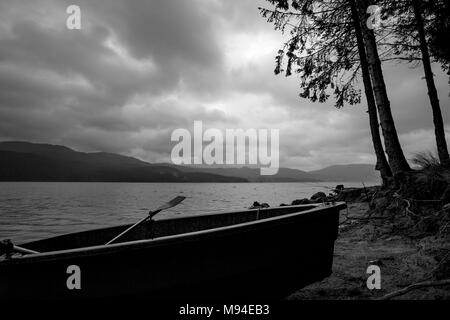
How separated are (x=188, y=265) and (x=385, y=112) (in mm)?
8670

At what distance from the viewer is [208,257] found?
330 centimetres

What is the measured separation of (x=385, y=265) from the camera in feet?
16.6

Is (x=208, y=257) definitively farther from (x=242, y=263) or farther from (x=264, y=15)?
(x=264, y=15)

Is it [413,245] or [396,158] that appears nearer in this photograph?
[413,245]

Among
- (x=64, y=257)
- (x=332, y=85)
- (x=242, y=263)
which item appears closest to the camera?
(x=64, y=257)

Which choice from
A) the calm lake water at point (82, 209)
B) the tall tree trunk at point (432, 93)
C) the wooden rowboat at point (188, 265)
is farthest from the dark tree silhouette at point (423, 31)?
the wooden rowboat at point (188, 265)

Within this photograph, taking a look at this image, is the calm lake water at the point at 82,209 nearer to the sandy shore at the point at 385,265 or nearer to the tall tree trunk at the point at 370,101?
the tall tree trunk at the point at 370,101

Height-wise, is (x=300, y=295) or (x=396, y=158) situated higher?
(x=396, y=158)

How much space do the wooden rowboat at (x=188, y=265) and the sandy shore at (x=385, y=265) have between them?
55 centimetres

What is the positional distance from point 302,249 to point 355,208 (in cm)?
730

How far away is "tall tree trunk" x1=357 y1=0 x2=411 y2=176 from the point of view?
940 centimetres

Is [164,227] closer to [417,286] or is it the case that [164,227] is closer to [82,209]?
[417,286]

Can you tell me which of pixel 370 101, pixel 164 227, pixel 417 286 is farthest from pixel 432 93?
pixel 164 227
